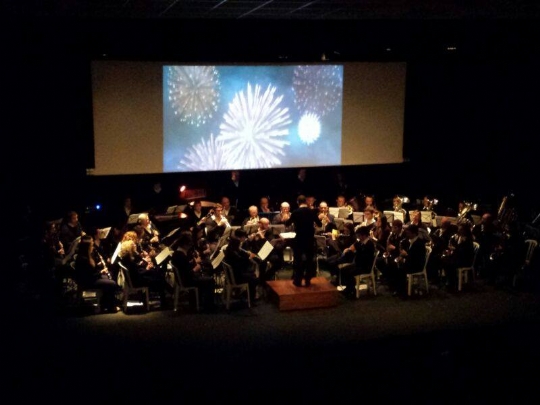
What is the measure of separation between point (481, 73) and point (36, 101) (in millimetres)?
9080

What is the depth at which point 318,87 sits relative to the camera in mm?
12773

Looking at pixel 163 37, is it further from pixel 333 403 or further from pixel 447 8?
pixel 333 403

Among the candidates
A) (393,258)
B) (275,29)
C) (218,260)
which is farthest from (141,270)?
(275,29)

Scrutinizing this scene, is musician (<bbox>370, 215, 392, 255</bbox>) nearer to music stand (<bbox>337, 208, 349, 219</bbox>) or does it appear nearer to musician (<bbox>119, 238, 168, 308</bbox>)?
music stand (<bbox>337, 208, 349, 219</bbox>)

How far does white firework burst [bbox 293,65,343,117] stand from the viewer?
12602mm

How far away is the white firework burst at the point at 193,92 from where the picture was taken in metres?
11.8

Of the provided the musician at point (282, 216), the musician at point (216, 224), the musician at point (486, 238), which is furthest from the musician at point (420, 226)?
the musician at point (216, 224)

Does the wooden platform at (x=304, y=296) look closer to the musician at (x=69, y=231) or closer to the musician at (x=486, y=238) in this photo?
the musician at (x=486, y=238)

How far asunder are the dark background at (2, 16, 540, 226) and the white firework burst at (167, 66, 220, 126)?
9.4 inches

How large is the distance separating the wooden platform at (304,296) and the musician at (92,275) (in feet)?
7.43

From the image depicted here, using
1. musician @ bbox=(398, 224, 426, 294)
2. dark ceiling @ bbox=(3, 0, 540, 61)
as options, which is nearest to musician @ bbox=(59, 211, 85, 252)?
dark ceiling @ bbox=(3, 0, 540, 61)

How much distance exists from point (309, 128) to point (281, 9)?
486 cm

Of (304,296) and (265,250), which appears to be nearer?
(304,296)

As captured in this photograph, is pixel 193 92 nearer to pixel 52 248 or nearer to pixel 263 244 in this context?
pixel 263 244
